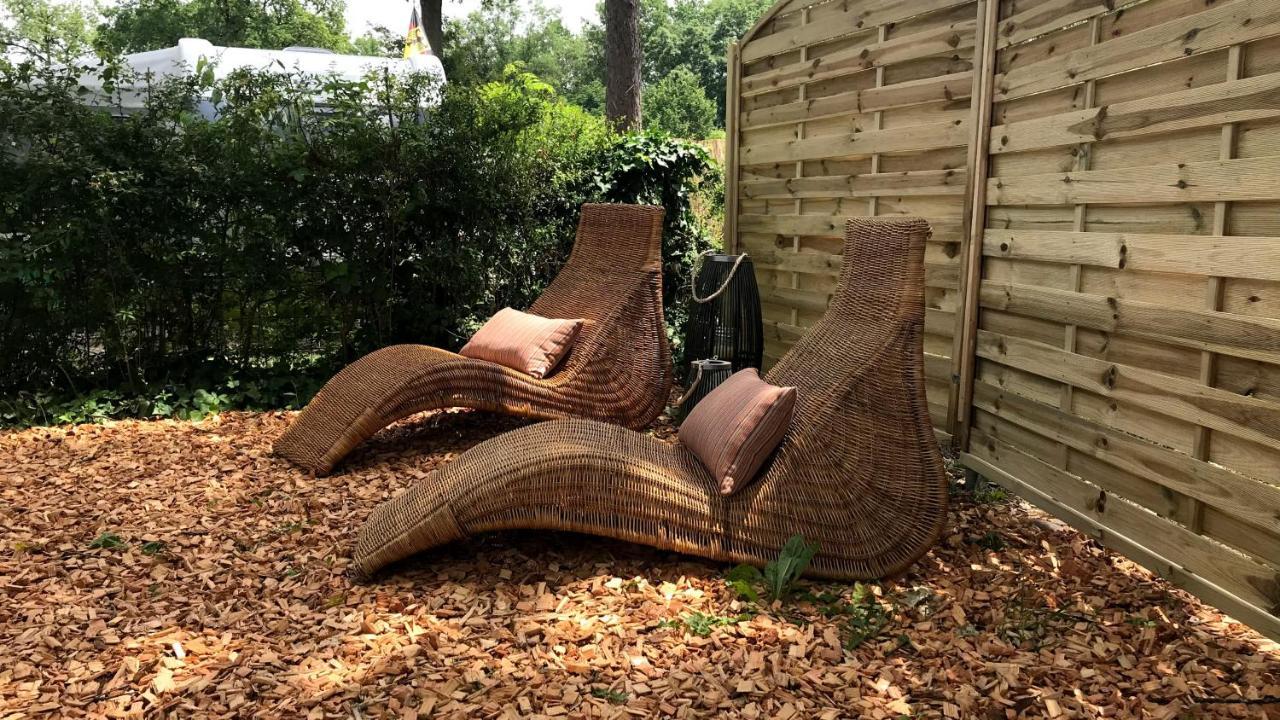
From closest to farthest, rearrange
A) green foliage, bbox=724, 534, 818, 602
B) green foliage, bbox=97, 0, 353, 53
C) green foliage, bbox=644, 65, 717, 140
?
green foliage, bbox=724, 534, 818, 602
green foliage, bbox=97, 0, 353, 53
green foliage, bbox=644, 65, 717, 140

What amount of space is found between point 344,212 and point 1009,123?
3650 millimetres

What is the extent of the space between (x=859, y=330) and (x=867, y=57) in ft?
5.55

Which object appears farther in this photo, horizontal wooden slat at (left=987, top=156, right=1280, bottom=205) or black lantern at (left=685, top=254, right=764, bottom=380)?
black lantern at (left=685, top=254, right=764, bottom=380)

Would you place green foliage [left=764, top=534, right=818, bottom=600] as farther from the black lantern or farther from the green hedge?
the green hedge

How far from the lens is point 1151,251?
8.87 feet

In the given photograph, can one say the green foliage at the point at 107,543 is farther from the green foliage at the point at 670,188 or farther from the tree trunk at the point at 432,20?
the tree trunk at the point at 432,20

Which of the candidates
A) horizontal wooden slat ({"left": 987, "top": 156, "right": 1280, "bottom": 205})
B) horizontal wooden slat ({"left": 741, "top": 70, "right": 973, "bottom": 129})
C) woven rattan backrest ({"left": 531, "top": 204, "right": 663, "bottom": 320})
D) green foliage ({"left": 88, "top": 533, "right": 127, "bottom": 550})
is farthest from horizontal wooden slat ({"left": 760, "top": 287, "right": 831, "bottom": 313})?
green foliage ({"left": 88, "top": 533, "right": 127, "bottom": 550})

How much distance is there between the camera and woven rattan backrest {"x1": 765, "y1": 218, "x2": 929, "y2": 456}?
3.06 meters

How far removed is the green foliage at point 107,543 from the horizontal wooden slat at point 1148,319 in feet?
10.7

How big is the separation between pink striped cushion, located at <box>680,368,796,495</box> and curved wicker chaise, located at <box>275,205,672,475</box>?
1.36m

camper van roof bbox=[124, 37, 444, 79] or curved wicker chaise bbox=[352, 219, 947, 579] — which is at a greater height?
camper van roof bbox=[124, 37, 444, 79]

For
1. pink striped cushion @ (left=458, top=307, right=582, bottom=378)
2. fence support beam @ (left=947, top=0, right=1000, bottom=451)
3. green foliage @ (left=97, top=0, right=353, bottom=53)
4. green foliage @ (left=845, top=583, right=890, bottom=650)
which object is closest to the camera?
green foliage @ (left=845, top=583, right=890, bottom=650)

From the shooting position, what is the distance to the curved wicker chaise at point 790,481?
9.39ft

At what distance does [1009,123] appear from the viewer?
11.3ft
